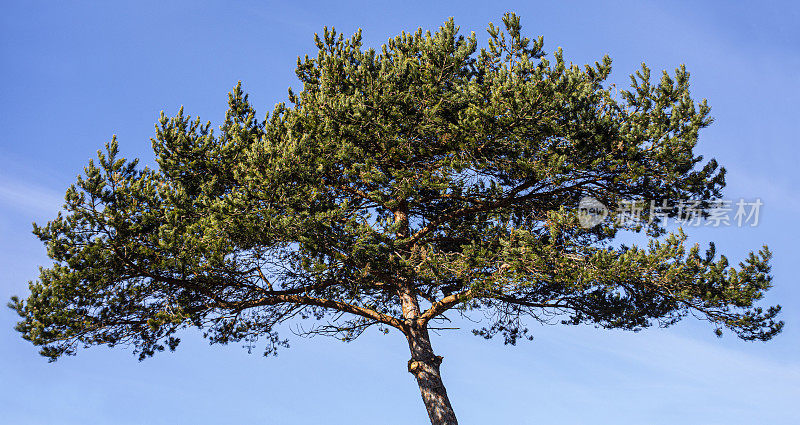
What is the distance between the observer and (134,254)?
11.8 meters

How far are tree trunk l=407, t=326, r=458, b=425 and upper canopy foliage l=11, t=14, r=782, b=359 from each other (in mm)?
546

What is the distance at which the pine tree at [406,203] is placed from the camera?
1145 centimetres

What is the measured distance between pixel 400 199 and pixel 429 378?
3904mm

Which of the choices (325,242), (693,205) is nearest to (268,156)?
(325,242)

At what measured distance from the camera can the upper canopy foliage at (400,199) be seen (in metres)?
11.4

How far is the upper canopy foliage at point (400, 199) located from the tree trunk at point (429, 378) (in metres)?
0.55

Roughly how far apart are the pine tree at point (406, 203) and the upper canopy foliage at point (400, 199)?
45 millimetres

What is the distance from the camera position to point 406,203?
13656mm

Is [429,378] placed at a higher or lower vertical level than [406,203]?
lower

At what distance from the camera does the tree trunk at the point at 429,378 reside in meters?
12.6

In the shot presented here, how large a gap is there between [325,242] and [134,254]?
147 inches

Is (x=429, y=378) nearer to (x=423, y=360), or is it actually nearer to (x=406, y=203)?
(x=423, y=360)

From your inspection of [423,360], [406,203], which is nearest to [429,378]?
[423,360]

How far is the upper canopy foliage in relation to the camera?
11438mm
